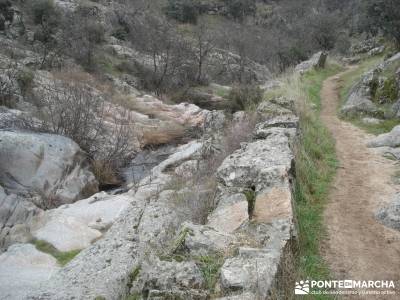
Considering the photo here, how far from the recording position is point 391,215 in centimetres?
629

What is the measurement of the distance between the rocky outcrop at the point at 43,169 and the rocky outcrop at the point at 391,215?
25.0 feet

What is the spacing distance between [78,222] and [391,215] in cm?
571

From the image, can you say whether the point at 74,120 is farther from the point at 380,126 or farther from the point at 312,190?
the point at 312,190

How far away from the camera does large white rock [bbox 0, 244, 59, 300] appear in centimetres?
693

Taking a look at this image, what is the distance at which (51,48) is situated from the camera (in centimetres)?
2888

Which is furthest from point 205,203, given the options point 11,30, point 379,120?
point 11,30

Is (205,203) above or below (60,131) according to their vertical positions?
above

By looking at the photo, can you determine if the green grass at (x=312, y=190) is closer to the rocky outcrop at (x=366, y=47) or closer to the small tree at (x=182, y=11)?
the rocky outcrop at (x=366, y=47)

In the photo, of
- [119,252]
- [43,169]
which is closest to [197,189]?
[119,252]

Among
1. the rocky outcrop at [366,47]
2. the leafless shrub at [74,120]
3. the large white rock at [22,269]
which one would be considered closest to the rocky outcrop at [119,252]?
the large white rock at [22,269]

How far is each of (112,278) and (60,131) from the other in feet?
28.4

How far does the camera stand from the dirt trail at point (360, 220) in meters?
5.21

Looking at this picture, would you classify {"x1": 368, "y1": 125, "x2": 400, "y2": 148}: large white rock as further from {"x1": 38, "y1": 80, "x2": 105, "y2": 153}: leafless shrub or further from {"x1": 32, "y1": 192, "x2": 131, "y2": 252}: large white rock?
{"x1": 38, "y1": 80, "x2": 105, "y2": 153}: leafless shrub

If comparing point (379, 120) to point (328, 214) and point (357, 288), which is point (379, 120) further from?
point (357, 288)
